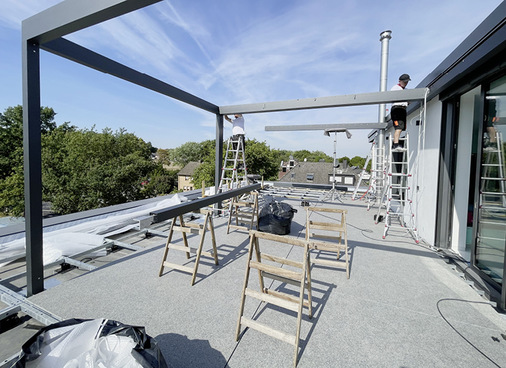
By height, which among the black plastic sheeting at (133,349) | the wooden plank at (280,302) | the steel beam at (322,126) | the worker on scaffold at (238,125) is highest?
the steel beam at (322,126)

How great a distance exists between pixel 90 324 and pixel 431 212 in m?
4.77

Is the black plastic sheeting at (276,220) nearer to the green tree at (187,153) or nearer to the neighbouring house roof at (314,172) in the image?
the neighbouring house roof at (314,172)

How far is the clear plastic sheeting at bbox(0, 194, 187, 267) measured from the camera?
305cm

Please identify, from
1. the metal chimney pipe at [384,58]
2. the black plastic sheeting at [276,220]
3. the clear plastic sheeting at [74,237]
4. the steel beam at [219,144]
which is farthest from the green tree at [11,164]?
the metal chimney pipe at [384,58]

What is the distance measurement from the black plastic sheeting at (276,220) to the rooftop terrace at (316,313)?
109 centimetres

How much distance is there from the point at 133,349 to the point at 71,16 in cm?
252

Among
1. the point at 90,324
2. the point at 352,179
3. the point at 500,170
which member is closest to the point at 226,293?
the point at 90,324

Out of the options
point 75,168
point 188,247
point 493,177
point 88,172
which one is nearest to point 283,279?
point 188,247

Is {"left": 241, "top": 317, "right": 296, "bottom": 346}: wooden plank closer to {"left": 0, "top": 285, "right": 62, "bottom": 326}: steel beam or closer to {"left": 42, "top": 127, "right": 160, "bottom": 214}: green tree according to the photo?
{"left": 0, "top": 285, "right": 62, "bottom": 326}: steel beam

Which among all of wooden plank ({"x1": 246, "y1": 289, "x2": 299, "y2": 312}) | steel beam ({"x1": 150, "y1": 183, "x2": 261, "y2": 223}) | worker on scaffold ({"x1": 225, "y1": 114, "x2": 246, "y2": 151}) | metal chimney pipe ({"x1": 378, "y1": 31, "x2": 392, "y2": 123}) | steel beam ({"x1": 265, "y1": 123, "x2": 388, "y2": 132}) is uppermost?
metal chimney pipe ({"x1": 378, "y1": 31, "x2": 392, "y2": 123})

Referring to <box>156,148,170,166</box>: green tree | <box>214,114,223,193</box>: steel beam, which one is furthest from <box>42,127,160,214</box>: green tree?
<box>156,148,170,166</box>: green tree

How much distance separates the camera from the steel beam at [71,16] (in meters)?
1.72

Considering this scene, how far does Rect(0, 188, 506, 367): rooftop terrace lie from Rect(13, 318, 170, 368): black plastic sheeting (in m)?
0.50

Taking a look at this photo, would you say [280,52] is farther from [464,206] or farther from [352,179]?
[352,179]
